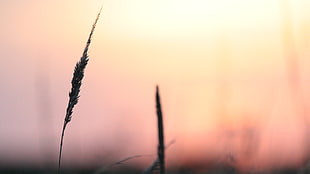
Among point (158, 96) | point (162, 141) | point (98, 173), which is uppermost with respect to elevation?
point (158, 96)

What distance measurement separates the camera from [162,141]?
1.56 m

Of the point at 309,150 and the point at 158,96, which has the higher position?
the point at 158,96

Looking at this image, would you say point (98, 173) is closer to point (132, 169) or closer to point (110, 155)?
point (110, 155)

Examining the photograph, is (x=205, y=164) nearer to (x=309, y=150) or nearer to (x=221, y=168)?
(x=221, y=168)

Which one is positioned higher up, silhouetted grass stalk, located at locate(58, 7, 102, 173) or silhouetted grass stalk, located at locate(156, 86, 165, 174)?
silhouetted grass stalk, located at locate(58, 7, 102, 173)

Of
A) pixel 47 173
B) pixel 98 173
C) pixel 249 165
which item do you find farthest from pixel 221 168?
pixel 98 173

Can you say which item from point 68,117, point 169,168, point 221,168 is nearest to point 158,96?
point 68,117

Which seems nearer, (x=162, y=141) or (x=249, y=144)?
(x=162, y=141)

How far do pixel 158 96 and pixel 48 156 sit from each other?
245 centimetres

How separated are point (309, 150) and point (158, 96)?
8.58 ft

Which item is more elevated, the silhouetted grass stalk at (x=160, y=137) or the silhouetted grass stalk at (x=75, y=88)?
the silhouetted grass stalk at (x=75, y=88)

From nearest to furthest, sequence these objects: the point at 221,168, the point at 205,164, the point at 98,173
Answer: the point at 98,173 < the point at 221,168 < the point at 205,164

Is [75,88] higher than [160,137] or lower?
higher

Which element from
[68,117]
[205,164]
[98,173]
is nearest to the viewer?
[68,117]
